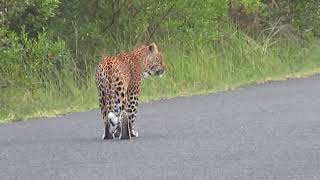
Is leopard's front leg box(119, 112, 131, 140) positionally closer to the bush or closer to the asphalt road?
the asphalt road

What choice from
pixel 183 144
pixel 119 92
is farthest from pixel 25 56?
pixel 183 144

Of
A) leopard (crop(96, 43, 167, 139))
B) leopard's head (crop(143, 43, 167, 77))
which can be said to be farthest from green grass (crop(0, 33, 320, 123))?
leopard (crop(96, 43, 167, 139))

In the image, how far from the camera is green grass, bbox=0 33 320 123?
16.7m

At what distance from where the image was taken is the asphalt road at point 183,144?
8.95 m

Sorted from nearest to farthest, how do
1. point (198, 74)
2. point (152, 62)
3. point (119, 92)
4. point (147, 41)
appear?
point (119, 92) → point (152, 62) → point (198, 74) → point (147, 41)

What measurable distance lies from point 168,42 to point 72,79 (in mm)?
3051

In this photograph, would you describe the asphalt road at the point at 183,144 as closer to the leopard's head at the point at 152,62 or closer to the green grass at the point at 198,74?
the leopard's head at the point at 152,62

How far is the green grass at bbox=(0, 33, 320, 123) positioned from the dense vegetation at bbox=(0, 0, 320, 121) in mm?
22

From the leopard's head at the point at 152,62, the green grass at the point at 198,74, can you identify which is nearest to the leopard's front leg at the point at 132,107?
the leopard's head at the point at 152,62

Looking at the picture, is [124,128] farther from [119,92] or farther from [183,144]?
[183,144]

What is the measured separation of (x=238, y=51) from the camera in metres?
22.5

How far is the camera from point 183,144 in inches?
424

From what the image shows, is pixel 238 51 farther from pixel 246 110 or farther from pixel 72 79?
pixel 246 110

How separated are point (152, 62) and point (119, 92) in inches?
41.0
